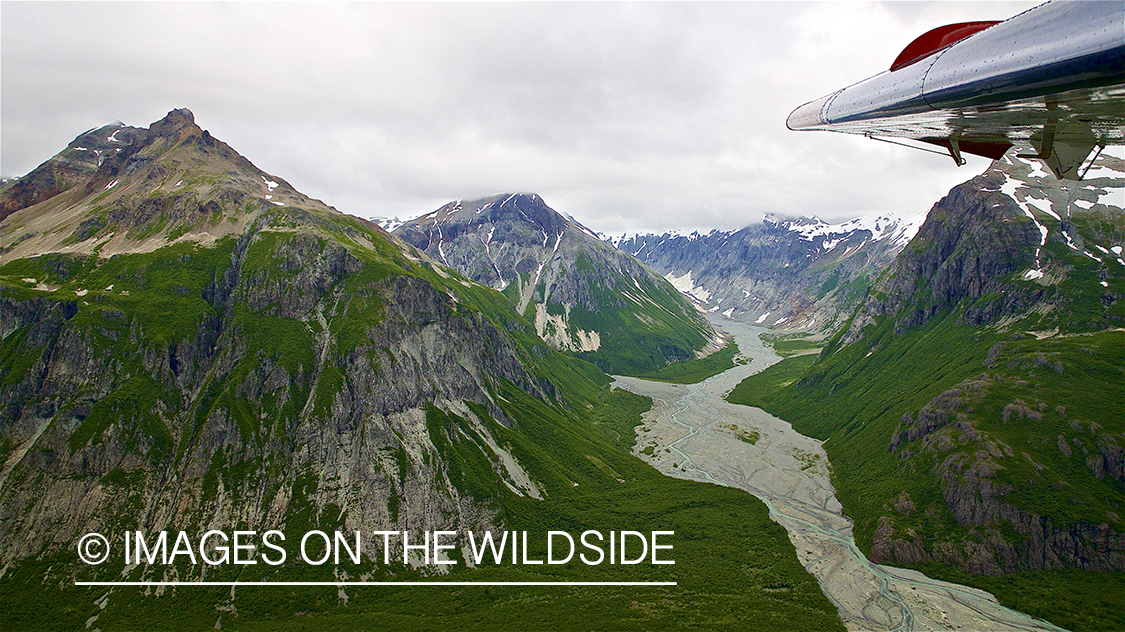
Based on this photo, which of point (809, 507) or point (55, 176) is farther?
point (55, 176)

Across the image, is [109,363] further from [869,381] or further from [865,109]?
[869,381]

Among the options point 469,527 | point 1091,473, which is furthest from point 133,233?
point 1091,473

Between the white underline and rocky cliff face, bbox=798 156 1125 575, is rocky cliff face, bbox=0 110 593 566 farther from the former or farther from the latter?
rocky cliff face, bbox=798 156 1125 575

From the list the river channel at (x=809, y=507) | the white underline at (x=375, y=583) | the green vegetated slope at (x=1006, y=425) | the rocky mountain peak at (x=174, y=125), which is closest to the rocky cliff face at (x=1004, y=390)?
the green vegetated slope at (x=1006, y=425)

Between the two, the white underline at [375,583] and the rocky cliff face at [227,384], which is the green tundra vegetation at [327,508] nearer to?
the rocky cliff face at [227,384]

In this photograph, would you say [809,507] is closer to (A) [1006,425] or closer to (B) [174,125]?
(A) [1006,425]

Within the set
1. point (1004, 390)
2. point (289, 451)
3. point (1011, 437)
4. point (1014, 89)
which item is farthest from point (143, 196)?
point (1004, 390)

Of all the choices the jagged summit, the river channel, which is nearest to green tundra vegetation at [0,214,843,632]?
the river channel

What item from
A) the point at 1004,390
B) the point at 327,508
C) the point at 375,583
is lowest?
the point at 375,583
